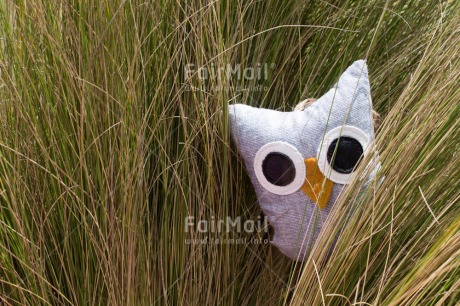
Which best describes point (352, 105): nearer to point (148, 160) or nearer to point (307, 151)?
point (307, 151)

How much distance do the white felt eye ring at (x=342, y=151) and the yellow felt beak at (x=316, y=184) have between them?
0.01 meters

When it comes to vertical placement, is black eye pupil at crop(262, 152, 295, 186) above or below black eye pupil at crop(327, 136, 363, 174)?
below

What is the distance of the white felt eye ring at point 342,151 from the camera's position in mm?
1450

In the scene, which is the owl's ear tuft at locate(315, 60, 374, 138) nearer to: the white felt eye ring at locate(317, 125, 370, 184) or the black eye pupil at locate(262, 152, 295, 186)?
the white felt eye ring at locate(317, 125, 370, 184)

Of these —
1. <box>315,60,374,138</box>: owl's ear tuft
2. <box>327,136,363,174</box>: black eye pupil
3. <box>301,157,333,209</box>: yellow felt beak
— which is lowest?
<box>301,157,333,209</box>: yellow felt beak

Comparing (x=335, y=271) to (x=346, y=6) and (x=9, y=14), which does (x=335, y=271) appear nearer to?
(x=346, y=6)

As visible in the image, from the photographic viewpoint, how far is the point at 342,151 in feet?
4.77

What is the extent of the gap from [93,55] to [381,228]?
0.71 m

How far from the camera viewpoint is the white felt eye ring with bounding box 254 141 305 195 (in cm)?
146

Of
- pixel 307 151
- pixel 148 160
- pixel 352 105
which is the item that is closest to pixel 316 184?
pixel 307 151

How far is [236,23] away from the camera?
1.70 m

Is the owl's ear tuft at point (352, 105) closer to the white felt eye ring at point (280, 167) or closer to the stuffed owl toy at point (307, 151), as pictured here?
the stuffed owl toy at point (307, 151)

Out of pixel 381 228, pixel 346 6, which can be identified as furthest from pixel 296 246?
pixel 346 6

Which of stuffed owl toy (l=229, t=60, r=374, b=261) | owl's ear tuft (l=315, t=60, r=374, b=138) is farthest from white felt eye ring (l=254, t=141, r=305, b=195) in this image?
owl's ear tuft (l=315, t=60, r=374, b=138)
